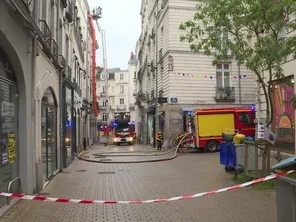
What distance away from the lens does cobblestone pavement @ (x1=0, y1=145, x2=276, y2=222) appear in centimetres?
660

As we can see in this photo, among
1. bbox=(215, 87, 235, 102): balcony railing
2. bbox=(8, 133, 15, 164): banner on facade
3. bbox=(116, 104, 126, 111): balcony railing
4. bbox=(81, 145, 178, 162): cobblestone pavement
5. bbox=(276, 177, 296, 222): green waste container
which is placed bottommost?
bbox=(81, 145, 178, 162): cobblestone pavement

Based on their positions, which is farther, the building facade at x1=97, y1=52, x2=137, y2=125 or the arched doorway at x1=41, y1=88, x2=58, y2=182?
the building facade at x1=97, y1=52, x2=137, y2=125

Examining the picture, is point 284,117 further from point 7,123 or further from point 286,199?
point 7,123

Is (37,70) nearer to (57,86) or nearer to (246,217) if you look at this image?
(57,86)

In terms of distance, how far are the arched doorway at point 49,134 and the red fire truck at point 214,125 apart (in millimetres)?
11676

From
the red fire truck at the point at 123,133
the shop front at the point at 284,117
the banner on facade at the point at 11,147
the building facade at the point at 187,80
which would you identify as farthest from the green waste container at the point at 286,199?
the red fire truck at the point at 123,133

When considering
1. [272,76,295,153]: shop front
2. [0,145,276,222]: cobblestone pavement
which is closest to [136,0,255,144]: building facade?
[272,76,295,153]: shop front

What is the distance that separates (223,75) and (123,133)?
16.6 metres

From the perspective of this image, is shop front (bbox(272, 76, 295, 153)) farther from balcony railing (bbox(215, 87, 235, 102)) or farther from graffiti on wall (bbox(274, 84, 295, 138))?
balcony railing (bbox(215, 87, 235, 102))

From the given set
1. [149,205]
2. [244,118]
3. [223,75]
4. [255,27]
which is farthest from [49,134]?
[223,75]

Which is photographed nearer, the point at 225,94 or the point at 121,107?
the point at 225,94

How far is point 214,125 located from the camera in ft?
75.3

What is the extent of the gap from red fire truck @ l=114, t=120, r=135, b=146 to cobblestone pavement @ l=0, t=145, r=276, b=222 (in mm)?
28631

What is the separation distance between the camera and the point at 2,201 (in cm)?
702
